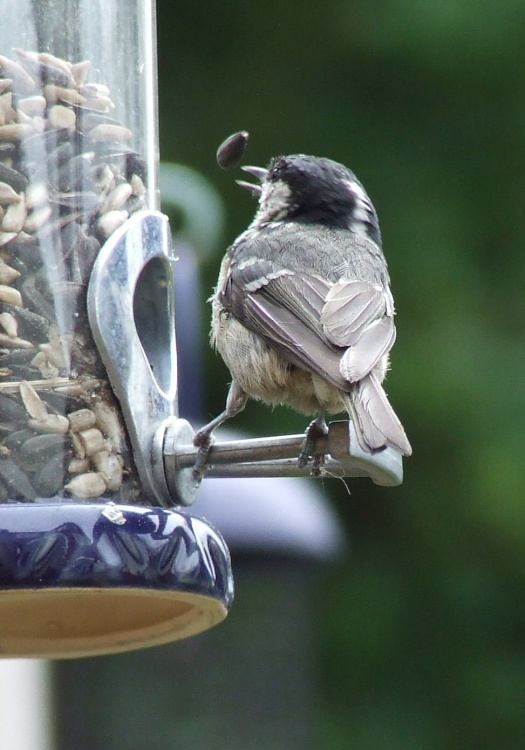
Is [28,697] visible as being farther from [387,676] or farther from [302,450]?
[302,450]

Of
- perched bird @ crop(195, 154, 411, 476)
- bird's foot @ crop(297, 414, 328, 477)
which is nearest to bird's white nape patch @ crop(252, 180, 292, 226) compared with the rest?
perched bird @ crop(195, 154, 411, 476)

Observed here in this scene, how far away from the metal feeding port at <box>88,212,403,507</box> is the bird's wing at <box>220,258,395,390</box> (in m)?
0.16

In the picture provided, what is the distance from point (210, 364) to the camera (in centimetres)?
661

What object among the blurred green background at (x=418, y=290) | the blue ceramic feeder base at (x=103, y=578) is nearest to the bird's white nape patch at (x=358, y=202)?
the blue ceramic feeder base at (x=103, y=578)

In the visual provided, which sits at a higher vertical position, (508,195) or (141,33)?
(141,33)

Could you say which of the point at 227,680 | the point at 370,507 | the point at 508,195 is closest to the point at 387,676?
the point at 370,507

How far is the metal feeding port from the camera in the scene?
338cm

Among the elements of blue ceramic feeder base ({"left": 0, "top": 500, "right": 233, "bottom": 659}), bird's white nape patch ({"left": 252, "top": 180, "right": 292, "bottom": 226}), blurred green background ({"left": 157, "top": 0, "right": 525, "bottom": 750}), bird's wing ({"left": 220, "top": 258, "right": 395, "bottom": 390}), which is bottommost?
blurred green background ({"left": 157, "top": 0, "right": 525, "bottom": 750})

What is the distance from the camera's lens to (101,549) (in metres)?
3.08

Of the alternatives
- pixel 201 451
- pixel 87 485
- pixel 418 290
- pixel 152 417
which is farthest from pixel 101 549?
pixel 418 290

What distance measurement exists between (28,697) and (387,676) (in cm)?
173

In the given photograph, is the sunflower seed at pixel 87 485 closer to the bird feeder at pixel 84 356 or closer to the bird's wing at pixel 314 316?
the bird feeder at pixel 84 356

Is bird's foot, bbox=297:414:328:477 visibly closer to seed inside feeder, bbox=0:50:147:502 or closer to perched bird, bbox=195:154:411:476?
perched bird, bbox=195:154:411:476

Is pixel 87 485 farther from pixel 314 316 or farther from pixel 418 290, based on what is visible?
pixel 418 290
